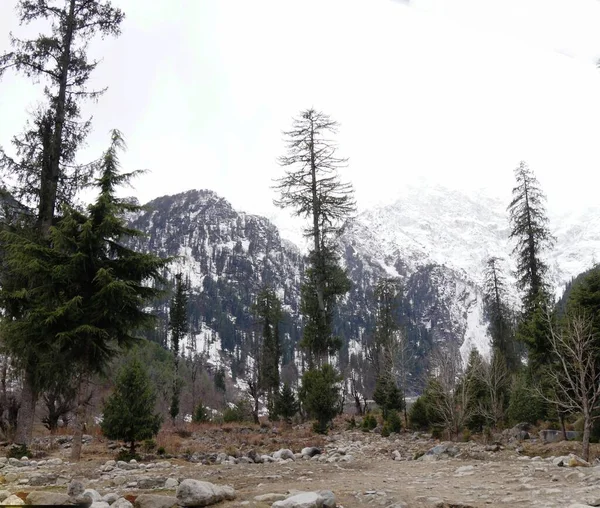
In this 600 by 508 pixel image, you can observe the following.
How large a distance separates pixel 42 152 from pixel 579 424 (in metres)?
21.3

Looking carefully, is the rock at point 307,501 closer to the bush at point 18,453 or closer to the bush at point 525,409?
the bush at point 18,453

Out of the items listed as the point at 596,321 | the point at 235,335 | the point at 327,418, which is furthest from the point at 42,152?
the point at 235,335

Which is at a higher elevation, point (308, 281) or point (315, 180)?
point (315, 180)

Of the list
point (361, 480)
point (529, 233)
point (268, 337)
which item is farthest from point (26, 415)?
point (268, 337)

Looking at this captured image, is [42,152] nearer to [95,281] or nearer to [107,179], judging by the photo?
[107,179]

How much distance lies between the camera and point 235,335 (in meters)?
167

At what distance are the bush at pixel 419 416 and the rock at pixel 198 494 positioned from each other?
21.8m

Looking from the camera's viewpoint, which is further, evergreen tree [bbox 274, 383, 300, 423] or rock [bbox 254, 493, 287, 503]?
evergreen tree [bbox 274, 383, 300, 423]

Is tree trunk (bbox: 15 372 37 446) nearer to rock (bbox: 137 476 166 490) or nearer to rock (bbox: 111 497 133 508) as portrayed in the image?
rock (bbox: 137 476 166 490)

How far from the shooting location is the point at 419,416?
2638cm

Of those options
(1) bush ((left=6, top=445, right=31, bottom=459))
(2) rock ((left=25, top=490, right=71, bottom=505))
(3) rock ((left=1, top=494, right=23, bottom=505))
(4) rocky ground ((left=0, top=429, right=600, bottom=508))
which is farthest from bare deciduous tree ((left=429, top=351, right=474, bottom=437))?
(3) rock ((left=1, top=494, right=23, bottom=505))

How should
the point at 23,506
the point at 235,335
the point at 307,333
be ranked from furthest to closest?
the point at 235,335 → the point at 307,333 → the point at 23,506

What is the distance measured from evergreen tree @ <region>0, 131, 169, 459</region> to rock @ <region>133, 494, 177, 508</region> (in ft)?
22.8

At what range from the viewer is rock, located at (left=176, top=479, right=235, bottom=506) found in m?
5.70
